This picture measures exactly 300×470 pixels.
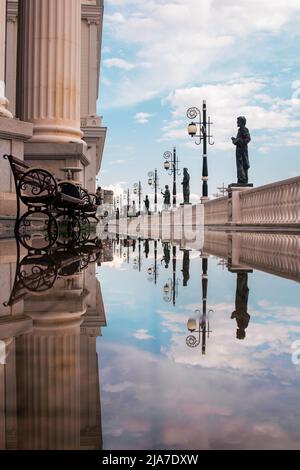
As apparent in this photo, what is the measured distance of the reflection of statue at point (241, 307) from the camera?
212 centimetres

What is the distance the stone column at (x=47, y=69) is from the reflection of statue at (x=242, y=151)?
14.9 meters

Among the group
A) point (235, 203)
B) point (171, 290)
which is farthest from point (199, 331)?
point (235, 203)

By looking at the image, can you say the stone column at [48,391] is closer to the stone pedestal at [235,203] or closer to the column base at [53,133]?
the column base at [53,133]

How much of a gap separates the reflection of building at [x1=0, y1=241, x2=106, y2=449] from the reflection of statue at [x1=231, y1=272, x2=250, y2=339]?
0.54m

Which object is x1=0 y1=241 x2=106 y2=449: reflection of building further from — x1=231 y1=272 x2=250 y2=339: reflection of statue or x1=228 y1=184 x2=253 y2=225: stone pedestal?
x1=228 y1=184 x2=253 y2=225: stone pedestal

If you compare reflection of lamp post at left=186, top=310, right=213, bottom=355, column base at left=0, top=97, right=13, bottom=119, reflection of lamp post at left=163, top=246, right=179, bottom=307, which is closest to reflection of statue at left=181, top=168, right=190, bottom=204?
column base at left=0, top=97, right=13, bottom=119

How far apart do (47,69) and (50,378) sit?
11.6 m

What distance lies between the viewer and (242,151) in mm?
26047

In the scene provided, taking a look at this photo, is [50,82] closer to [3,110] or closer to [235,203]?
[3,110]

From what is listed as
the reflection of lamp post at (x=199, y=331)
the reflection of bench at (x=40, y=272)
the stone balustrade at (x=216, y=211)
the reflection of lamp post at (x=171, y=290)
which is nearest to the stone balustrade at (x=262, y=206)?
the stone balustrade at (x=216, y=211)

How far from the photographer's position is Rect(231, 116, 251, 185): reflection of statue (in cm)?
2597

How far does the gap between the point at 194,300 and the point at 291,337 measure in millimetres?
967

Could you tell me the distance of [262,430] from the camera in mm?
1020
